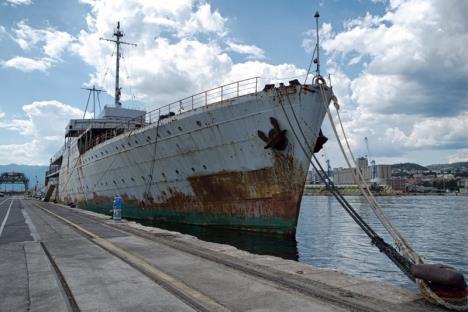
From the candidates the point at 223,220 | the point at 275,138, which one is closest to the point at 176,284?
the point at 275,138

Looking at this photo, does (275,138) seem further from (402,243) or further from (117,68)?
(117,68)

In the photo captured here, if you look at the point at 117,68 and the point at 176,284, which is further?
the point at 117,68

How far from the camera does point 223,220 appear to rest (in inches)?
692

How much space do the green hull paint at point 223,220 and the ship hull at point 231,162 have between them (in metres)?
0.04

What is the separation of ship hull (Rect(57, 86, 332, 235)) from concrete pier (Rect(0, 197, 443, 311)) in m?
6.88

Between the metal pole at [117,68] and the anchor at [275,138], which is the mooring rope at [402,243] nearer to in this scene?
the anchor at [275,138]

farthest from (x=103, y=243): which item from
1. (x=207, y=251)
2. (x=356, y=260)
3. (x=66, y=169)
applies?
(x=66, y=169)

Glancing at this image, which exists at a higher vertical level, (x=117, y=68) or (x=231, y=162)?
(x=117, y=68)

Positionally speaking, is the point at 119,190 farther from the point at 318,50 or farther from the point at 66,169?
the point at 66,169

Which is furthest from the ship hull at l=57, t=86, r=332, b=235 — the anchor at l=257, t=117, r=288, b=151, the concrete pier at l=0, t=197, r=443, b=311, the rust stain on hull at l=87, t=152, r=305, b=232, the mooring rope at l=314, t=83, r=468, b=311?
the concrete pier at l=0, t=197, r=443, b=311

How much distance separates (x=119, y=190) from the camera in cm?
2661

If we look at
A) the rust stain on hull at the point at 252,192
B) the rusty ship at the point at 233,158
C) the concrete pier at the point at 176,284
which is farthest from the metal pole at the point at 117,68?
the concrete pier at the point at 176,284

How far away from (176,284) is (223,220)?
38.8ft

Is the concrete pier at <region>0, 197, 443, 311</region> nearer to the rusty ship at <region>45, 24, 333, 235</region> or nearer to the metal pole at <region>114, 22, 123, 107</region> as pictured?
the rusty ship at <region>45, 24, 333, 235</region>
